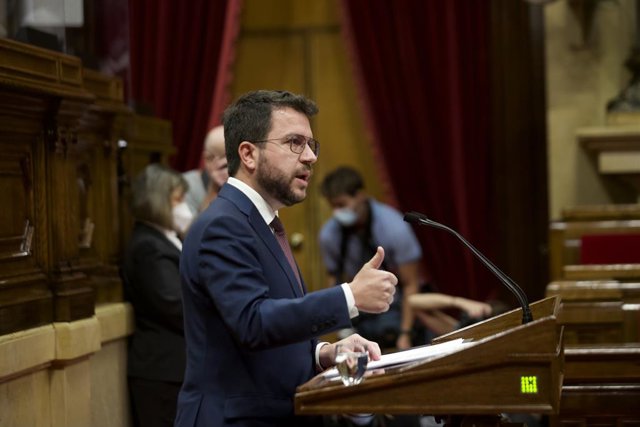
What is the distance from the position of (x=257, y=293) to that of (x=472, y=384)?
52cm

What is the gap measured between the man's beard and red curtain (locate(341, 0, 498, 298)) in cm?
426

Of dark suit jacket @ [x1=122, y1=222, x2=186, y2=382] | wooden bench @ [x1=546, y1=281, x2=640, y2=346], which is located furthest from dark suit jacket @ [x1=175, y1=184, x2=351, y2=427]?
wooden bench @ [x1=546, y1=281, x2=640, y2=346]

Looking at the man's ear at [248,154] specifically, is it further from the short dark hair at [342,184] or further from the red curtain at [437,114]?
the red curtain at [437,114]

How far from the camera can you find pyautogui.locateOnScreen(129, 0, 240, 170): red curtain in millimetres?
6945

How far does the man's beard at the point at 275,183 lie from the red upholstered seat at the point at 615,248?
2899 millimetres

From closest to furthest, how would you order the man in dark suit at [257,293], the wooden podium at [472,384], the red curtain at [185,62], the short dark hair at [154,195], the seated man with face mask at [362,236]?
the wooden podium at [472,384] → the man in dark suit at [257,293] → the short dark hair at [154,195] → the seated man with face mask at [362,236] → the red curtain at [185,62]

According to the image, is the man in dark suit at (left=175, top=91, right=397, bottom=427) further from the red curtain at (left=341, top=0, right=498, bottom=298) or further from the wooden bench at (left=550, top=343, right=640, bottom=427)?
the red curtain at (left=341, top=0, right=498, bottom=298)

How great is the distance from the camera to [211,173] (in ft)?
14.4

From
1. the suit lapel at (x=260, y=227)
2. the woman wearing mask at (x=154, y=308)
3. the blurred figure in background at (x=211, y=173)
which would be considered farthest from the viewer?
the blurred figure in background at (x=211, y=173)

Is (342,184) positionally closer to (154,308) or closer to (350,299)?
(154,308)

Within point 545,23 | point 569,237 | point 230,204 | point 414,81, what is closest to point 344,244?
point 569,237

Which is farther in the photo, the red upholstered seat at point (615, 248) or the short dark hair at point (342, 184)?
the short dark hair at point (342, 184)

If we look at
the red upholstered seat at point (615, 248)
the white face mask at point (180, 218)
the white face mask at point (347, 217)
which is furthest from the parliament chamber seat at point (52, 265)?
the red upholstered seat at point (615, 248)

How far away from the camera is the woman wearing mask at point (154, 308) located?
3.93 m
